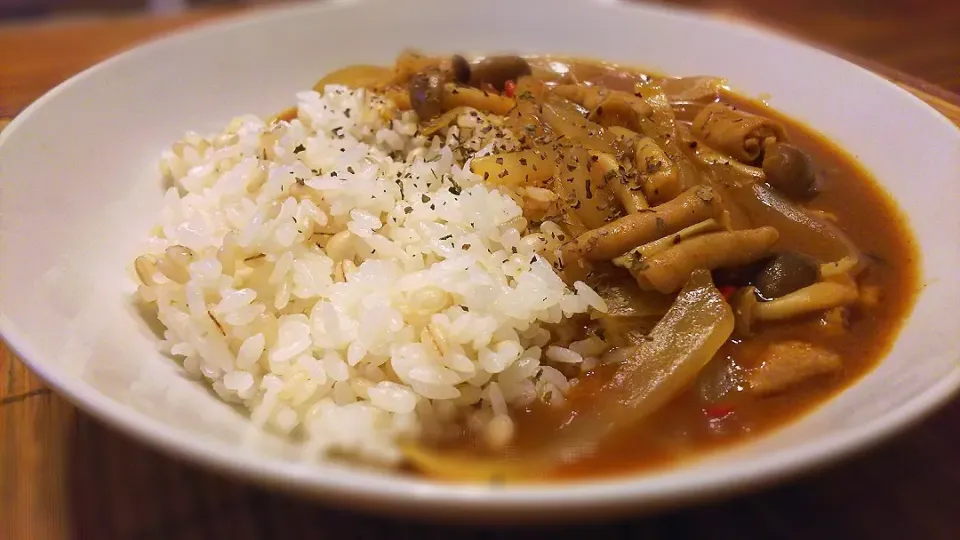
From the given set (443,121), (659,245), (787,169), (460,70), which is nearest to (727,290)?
(659,245)

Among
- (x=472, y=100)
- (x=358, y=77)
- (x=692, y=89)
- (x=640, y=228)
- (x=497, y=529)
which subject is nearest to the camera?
(x=497, y=529)

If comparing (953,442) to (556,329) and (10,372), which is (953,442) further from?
(10,372)

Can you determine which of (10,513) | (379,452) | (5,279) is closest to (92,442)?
(10,513)

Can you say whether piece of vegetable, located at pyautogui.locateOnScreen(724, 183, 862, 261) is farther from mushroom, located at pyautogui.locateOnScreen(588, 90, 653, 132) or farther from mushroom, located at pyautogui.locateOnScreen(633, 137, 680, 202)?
mushroom, located at pyautogui.locateOnScreen(588, 90, 653, 132)

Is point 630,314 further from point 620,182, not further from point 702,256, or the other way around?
point 620,182

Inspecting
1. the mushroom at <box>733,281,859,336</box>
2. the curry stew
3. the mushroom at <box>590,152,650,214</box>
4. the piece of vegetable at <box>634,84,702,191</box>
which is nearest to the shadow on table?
the curry stew

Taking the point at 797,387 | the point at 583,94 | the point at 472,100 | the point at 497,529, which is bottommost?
the point at 497,529

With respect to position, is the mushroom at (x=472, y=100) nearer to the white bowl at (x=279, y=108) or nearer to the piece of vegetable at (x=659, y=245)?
the white bowl at (x=279, y=108)
